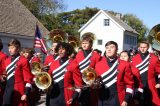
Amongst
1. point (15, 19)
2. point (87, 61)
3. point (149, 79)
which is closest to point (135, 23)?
point (15, 19)

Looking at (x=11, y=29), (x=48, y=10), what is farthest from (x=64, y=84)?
(x=48, y=10)

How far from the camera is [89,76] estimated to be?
27.9ft

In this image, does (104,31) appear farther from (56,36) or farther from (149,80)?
(149,80)

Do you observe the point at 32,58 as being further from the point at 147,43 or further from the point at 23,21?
the point at 23,21

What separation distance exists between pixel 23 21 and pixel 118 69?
30.4 metres

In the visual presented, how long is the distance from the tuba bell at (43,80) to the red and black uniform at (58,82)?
0.11 m

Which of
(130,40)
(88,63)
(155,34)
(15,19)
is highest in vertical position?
(15,19)

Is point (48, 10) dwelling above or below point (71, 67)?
above

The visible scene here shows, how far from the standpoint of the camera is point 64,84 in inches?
340

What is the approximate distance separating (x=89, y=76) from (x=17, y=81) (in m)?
1.47

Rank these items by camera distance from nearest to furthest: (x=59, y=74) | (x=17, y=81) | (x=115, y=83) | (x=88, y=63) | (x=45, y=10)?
(x=115, y=83) → (x=59, y=74) → (x=17, y=81) → (x=88, y=63) → (x=45, y=10)

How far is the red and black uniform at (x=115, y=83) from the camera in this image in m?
8.08

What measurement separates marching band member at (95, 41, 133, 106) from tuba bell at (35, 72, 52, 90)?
40.9 inches

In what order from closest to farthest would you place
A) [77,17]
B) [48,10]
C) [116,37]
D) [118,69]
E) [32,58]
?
[118,69]
[32,58]
[48,10]
[116,37]
[77,17]
